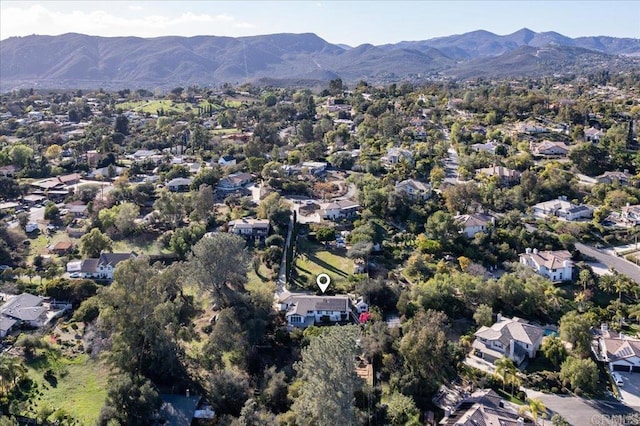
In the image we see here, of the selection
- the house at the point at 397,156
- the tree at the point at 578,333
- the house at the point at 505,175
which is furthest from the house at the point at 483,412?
the house at the point at 397,156

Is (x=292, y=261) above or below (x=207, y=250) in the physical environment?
below

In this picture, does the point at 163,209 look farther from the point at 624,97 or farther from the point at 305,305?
the point at 624,97

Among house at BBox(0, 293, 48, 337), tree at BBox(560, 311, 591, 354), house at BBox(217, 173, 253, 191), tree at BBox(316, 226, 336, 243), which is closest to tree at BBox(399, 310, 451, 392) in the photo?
tree at BBox(560, 311, 591, 354)

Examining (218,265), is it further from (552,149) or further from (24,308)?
(552,149)

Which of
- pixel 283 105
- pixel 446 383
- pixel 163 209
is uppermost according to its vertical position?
pixel 283 105

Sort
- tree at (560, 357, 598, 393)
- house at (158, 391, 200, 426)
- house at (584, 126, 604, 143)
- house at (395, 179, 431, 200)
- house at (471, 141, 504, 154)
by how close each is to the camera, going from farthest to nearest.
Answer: house at (584, 126, 604, 143), house at (471, 141, 504, 154), house at (395, 179, 431, 200), tree at (560, 357, 598, 393), house at (158, 391, 200, 426)

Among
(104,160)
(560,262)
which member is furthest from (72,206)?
(560,262)

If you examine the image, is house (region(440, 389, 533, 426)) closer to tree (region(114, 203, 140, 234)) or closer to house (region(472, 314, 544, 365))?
house (region(472, 314, 544, 365))
